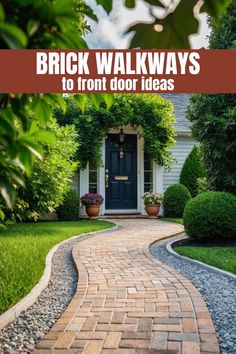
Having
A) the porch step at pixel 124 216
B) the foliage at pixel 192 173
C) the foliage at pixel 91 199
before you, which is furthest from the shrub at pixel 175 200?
the foliage at pixel 91 199

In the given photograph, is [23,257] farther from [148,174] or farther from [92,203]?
[148,174]

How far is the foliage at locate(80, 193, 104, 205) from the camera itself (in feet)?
39.4

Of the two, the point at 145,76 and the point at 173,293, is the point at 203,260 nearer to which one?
the point at 173,293

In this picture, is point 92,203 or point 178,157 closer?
point 92,203

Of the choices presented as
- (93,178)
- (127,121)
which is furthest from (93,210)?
(127,121)

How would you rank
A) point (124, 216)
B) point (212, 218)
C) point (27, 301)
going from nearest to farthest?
point (27, 301)
point (212, 218)
point (124, 216)

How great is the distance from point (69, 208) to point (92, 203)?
717mm

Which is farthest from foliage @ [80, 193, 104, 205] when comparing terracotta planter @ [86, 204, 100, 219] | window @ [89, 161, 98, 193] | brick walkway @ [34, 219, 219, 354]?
brick walkway @ [34, 219, 219, 354]

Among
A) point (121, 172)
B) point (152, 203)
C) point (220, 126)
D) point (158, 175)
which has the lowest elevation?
point (152, 203)

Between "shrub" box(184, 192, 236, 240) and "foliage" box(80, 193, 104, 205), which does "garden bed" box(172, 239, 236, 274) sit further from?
"foliage" box(80, 193, 104, 205)

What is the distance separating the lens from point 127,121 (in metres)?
12.5

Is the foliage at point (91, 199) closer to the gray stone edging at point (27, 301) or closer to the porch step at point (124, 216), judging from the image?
the porch step at point (124, 216)

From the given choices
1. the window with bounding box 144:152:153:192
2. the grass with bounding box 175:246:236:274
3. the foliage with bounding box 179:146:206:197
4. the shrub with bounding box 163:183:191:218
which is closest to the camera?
the grass with bounding box 175:246:236:274

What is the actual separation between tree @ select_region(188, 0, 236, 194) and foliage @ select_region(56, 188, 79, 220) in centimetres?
449
